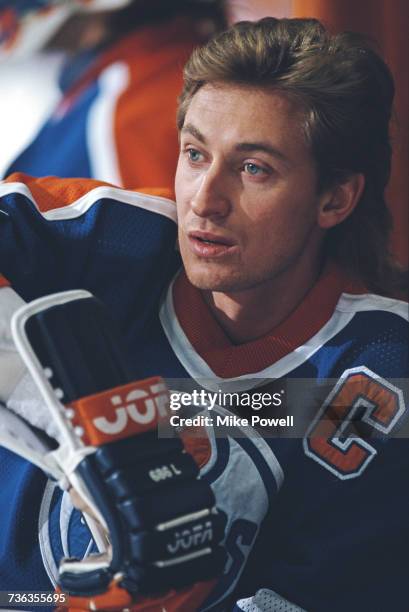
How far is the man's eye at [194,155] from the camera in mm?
670

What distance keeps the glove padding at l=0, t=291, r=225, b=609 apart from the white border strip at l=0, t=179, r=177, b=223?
139mm

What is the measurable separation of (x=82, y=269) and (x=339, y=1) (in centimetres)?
29

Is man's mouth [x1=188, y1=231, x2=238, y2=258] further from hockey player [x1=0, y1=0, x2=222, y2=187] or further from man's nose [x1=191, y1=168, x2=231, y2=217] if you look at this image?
hockey player [x1=0, y1=0, x2=222, y2=187]

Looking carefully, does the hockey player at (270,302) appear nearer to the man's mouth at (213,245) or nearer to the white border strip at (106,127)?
the man's mouth at (213,245)

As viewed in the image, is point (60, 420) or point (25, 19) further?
point (25, 19)

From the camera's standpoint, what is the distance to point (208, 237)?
66 centimetres

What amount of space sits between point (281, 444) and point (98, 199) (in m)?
0.21

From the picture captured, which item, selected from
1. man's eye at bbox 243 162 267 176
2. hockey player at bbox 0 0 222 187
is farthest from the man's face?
hockey player at bbox 0 0 222 187

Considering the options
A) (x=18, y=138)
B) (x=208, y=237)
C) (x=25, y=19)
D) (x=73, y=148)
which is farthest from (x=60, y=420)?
(x=25, y=19)

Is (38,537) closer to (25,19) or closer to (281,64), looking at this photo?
(281,64)

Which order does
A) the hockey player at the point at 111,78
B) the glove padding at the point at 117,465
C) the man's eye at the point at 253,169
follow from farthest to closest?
the hockey player at the point at 111,78 → the man's eye at the point at 253,169 → the glove padding at the point at 117,465

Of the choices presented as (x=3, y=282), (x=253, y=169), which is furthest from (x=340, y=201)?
(x=3, y=282)

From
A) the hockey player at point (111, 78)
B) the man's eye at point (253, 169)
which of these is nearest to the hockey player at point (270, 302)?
the man's eye at point (253, 169)

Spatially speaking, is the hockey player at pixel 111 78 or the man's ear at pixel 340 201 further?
the hockey player at pixel 111 78
